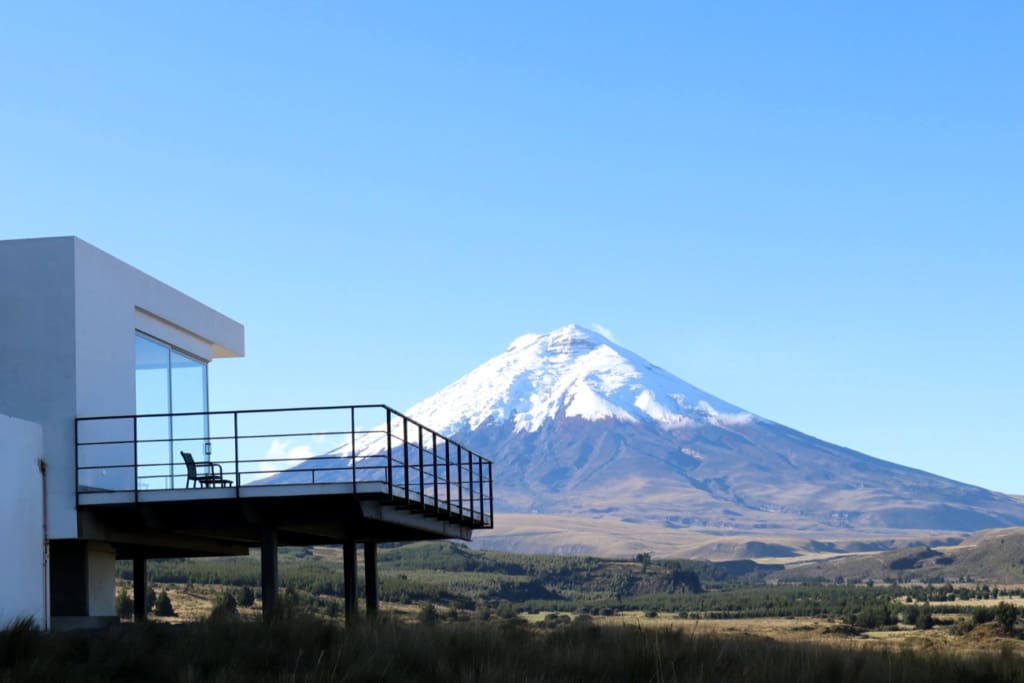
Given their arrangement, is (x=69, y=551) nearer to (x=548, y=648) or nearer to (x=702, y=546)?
(x=548, y=648)

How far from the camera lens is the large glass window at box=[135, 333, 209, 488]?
69.7 ft

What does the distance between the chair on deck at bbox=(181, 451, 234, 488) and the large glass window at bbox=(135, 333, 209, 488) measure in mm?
146

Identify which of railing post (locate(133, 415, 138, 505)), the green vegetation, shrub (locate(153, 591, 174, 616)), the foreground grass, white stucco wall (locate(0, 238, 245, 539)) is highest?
white stucco wall (locate(0, 238, 245, 539))

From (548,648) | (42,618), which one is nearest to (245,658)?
(548,648)

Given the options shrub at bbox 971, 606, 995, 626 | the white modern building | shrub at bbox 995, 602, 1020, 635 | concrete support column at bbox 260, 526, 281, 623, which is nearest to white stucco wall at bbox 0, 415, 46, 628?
the white modern building

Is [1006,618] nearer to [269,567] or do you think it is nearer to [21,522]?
[269,567]

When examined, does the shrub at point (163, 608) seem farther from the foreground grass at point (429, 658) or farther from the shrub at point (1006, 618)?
the foreground grass at point (429, 658)

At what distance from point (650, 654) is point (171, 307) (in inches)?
402

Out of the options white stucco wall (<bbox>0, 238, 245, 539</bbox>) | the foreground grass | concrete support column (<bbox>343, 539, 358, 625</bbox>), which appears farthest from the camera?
concrete support column (<bbox>343, 539, 358, 625</bbox>)

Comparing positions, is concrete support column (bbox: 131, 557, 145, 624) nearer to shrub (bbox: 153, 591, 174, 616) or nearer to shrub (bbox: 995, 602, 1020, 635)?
shrub (bbox: 153, 591, 174, 616)

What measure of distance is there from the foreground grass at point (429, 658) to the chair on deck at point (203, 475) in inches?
152

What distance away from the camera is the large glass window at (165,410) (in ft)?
69.7

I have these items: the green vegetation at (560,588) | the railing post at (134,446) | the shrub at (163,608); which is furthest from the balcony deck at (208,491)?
the green vegetation at (560,588)

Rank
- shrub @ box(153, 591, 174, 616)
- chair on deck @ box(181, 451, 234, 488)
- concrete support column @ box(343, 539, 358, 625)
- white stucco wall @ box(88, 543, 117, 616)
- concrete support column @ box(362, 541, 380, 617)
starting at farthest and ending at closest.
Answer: shrub @ box(153, 591, 174, 616)
concrete support column @ box(362, 541, 380, 617)
concrete support column @ box(343, 539, 358, 625)
white stucco wall @ box(88, 543, 117, 616)
chair on deck @ box(181, 451, 234, 488)
